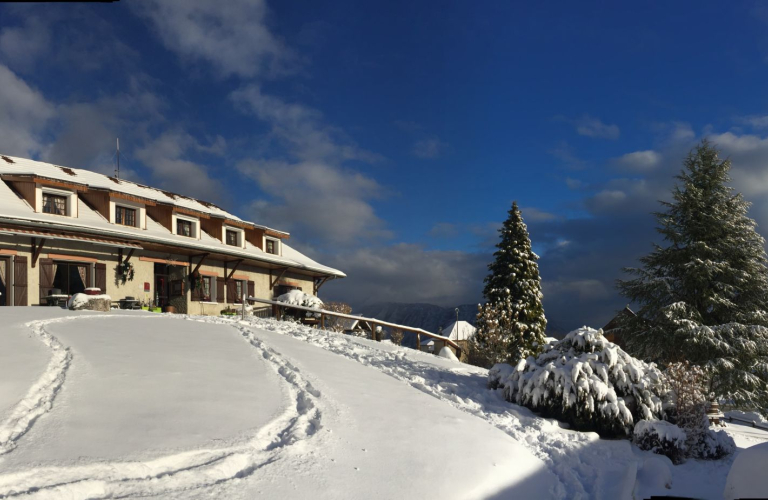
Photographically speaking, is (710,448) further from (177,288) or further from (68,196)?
(68,196)

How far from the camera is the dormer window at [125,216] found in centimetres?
2203

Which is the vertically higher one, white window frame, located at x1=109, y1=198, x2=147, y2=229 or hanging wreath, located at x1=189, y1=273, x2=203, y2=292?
white window frame, located at x1=109, y1=198, x2=147, y2=229

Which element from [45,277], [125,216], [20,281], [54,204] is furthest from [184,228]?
[20,281]

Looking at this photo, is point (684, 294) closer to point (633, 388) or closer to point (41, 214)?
point (633, 388)

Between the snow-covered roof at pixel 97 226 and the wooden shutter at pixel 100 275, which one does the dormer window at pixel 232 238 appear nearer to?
the snow-covered roof at pixel 97 226

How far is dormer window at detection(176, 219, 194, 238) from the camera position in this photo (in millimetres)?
24703

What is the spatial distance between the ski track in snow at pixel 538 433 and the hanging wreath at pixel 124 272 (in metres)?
11.9

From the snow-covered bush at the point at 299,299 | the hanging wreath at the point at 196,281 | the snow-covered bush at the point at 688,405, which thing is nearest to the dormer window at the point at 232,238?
the hanging wreath at the point at 196,281

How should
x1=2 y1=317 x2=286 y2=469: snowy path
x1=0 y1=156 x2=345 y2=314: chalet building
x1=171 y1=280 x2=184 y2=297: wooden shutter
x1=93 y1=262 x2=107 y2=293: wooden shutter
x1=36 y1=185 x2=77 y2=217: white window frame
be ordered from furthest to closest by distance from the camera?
x1=171 y1=280 x2=184 y2=297: wooden shutter < x1=93 y1=262 x2=107 y2=293: wooden shutter < x1=36 y1=185 x2=77 y2=217: white window frame < x1=0 y1=156 x2=345 y2=314: chalet building < x1=2 y1=317 x2=286 y2=469: snowy path

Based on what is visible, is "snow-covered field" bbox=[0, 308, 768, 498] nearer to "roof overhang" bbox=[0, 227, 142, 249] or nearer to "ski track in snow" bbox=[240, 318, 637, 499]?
"ski track in snow" bbox=[240, 318, 637, 499]

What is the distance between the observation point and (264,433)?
19.2 feet

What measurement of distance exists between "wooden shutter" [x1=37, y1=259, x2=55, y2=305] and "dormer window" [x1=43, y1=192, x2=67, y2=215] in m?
2.21

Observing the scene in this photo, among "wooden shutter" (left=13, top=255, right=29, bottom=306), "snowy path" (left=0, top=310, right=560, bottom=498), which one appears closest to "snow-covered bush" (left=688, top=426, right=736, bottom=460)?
"snowy path" (left=0, top=310, right=560, bottom=498)

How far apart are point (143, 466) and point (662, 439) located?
7.86 meters
